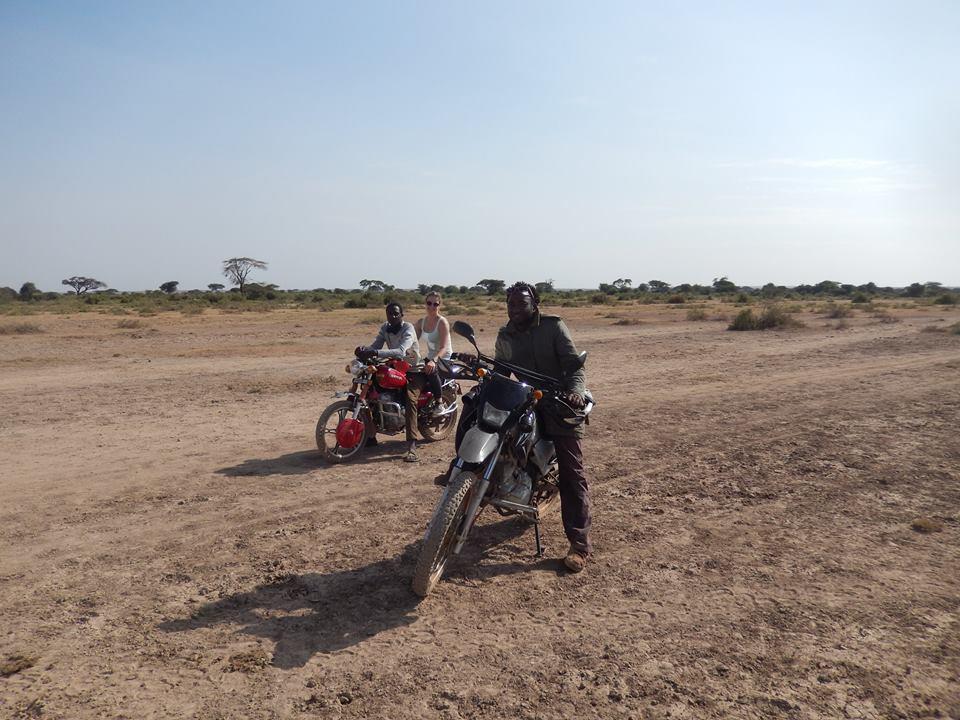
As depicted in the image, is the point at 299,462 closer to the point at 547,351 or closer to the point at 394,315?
the point at 394,315

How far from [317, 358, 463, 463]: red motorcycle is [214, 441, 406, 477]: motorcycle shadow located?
0.45 ft

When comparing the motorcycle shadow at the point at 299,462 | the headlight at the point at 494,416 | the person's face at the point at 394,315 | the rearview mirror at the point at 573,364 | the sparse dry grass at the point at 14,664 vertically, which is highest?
the person's face at the point at 394,315

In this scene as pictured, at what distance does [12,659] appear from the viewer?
3596 millimetres

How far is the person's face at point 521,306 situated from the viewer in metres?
4.92

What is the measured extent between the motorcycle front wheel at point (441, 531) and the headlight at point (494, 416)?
14.7 inches

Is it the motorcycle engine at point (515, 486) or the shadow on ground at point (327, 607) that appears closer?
the shadow on ground at point (327, 607)

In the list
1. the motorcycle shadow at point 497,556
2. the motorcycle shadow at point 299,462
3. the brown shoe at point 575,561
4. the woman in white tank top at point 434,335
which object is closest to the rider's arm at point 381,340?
the woman in white tank top at point 434,335

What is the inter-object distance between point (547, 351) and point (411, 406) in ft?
10.9

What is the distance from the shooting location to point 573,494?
4.98 metres

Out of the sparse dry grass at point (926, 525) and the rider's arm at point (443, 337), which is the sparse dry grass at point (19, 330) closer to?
the rider's arm at point (443, 337)

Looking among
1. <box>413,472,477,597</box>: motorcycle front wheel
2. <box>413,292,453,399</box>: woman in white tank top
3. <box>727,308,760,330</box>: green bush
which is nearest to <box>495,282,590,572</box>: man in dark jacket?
<box>413,472,477,597</box>: motorcycle front wheel

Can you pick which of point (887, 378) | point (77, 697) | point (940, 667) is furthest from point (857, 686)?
point (887, 378)

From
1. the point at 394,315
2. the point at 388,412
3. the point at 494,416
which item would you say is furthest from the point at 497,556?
the point at 394,315

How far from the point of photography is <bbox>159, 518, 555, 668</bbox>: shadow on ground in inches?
153
